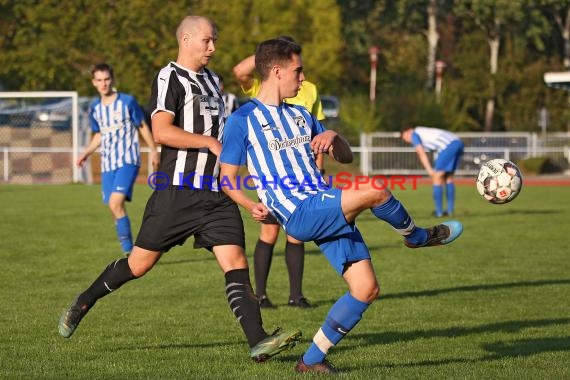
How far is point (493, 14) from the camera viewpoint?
58.0 meters

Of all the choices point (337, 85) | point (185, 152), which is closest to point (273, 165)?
point (185, 152)

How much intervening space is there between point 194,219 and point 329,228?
45.4 inches

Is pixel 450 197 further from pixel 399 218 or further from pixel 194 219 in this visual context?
pixel 399 218

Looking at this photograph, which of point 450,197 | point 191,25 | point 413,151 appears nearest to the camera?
point 191,25

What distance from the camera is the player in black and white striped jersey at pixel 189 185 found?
6.67 meters

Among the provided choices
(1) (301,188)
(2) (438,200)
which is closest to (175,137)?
(1) (301,188)

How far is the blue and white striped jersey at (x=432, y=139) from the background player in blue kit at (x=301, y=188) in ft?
44.7

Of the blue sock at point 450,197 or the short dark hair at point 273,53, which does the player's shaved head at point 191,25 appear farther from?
the blue sock at point 450,197

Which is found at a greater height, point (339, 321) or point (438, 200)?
point (339, 321)

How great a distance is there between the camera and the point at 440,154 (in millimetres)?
19812

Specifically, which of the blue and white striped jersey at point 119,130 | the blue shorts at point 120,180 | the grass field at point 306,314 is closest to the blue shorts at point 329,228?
the grass field at point 306,314

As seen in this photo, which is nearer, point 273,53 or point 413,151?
point 273,53

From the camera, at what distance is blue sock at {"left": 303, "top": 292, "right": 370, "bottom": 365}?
237 inches

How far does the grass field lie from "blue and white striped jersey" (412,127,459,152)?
379 cm
